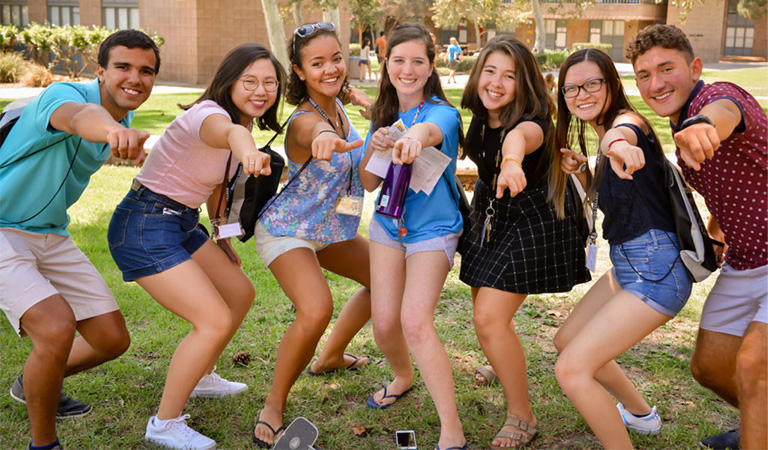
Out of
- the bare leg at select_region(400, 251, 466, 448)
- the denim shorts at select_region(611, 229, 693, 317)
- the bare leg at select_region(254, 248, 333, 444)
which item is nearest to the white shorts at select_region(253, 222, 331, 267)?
the bare leg at select_region(254, 248, 333, 444)

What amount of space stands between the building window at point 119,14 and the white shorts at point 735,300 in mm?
28779

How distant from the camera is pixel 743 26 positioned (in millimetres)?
51062

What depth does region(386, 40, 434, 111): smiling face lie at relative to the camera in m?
3.75

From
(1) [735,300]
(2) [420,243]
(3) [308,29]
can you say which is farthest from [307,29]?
(1) [735,300]

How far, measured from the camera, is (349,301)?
14.5ft

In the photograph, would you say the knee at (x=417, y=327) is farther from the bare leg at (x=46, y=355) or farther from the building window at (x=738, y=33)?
the building window at (x=738, y=33)

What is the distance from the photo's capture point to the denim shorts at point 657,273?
10.5ft

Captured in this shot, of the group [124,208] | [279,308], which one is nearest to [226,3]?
[279,308]

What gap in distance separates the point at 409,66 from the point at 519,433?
1.96 meters

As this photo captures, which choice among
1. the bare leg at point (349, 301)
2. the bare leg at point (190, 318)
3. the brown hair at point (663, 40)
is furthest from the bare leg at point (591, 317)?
the bare leg at point (190, 318)

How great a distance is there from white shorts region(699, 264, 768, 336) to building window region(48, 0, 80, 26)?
3186 centimetres

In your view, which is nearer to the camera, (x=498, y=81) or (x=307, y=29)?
(x=498, y=81)

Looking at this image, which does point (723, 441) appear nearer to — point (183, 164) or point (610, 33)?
point (183, 164)

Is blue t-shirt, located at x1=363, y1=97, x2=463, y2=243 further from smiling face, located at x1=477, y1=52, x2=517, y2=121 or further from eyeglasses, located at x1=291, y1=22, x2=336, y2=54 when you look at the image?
eyeglasses, located at x1=291, y1=22, x2=336, y2=54
